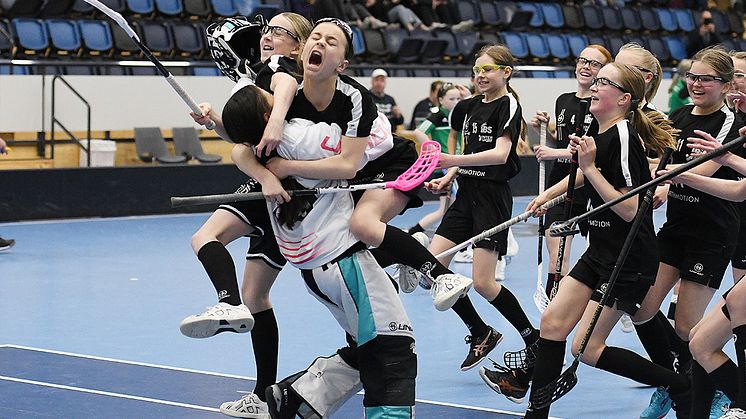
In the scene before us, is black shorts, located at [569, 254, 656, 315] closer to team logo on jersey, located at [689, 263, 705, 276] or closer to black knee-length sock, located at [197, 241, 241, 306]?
team logo on jersey, located at [689, 263, 705, 276]

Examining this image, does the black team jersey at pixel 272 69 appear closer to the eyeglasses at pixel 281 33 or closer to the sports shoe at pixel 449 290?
the eyeglasses at pixel 281 33

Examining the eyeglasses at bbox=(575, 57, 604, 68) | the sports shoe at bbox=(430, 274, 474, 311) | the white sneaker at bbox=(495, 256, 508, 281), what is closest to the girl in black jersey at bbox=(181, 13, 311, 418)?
the sports shoe at bbox=(430, 274, 474, 311)

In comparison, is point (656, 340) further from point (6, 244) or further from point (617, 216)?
point (6, 244)

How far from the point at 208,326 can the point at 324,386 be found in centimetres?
69

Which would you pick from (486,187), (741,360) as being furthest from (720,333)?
(486,187)

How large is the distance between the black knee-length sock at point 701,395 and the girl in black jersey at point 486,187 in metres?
1.40

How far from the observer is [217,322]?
416cm

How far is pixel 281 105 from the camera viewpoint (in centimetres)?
423

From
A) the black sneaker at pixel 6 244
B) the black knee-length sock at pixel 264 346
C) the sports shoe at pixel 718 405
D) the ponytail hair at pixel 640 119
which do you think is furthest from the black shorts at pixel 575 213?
the black sneaker at pixel 6 244

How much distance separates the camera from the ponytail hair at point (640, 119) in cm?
466

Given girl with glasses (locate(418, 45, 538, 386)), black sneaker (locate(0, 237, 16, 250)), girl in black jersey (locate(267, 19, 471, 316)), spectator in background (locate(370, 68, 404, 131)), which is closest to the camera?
girl in black jersey (locate(267, 19, 471, 316))

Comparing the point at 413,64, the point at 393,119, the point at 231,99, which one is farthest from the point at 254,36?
the point at 413,64

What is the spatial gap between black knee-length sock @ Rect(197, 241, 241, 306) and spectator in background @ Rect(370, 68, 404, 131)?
977 cm

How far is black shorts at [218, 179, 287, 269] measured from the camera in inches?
196
